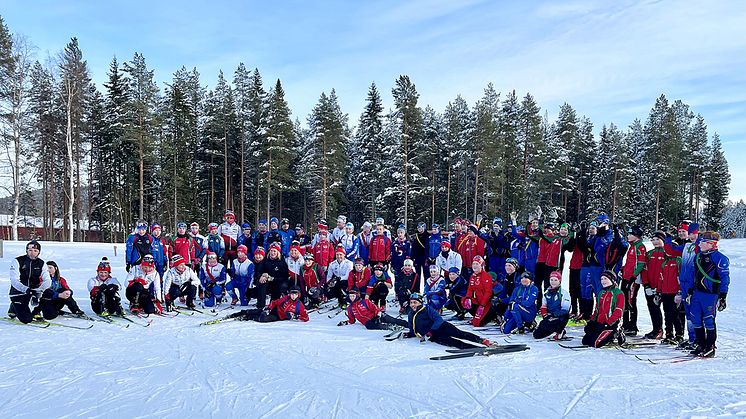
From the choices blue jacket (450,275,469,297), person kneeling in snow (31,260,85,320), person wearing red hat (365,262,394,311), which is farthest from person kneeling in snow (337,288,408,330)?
person kneeling in snow (31,260,85,320)

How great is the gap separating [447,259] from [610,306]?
4125mm

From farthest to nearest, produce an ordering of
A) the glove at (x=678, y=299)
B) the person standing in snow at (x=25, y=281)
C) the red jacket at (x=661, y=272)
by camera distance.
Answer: the person standing in snow at (x=25, y=281) < the red jacket at (x=661, y=272) < the glove at (x=678, y=299)

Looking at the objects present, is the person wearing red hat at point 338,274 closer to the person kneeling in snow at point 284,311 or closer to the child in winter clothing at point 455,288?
the person kneeling in snow at point 284,311

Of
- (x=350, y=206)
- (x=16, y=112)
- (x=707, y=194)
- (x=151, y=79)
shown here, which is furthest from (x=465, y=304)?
(x=707, y=194)

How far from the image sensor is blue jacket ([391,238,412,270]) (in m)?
11.7

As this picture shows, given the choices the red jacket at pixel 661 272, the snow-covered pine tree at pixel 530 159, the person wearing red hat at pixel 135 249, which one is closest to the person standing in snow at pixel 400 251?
the red jacket at pixel 661 272

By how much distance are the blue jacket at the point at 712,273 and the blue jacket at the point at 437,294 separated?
14.7ft

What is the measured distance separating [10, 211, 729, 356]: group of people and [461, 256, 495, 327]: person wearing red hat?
20mm

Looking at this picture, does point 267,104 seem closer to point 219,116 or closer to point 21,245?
point 219,116

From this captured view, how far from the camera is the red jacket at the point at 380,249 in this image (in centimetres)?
1148

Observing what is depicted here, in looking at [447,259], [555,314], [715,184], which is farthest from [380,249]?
[715,184]

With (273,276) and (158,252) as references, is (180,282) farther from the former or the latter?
(273,276)

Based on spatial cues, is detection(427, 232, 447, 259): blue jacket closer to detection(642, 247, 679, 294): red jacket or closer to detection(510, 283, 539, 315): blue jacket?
detection(510, 283, 539, 315): blue jacket

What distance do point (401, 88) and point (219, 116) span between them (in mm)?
14098
